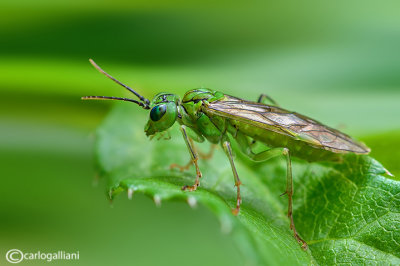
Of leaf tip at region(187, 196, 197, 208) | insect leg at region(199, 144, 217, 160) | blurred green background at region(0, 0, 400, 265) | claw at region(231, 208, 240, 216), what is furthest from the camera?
blurred green background at region(0, 0, 400, 265)

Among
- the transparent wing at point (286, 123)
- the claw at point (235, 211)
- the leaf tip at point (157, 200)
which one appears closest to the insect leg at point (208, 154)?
the transparent wing at point (286, 123)

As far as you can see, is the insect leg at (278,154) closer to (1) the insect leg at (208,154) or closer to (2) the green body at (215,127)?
(2) the green body at (215,127)

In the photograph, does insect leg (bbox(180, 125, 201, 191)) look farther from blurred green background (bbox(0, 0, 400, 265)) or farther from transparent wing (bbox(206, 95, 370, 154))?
blurred green background (bbox(0, 0, 400, 265))

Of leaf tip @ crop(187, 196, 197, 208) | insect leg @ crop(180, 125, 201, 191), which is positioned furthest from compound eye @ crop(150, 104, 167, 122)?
leaf tip @ crop(187, 196, 197, 208)

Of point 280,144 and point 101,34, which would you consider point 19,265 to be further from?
point 101,34

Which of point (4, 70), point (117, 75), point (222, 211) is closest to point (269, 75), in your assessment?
point (117, 75)

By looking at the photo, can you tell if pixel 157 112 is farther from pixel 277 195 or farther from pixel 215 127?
pixel 277 195
